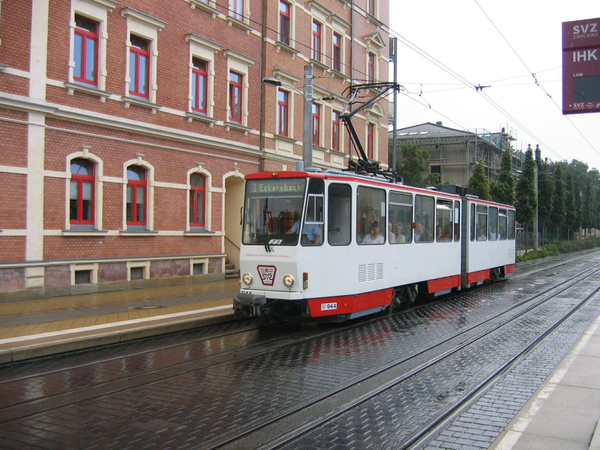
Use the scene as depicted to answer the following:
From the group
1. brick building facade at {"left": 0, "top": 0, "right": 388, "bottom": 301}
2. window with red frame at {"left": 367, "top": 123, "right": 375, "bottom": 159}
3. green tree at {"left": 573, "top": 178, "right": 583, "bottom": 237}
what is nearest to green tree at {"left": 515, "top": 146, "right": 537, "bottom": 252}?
window with red frame at {"left": 367, "top": 123, "right": 375, "bottom": 159}

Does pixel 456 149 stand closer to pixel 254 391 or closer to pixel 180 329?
pixel 180 329

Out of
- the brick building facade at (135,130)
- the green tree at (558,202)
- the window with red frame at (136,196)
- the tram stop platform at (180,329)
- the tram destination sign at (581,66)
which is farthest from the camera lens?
the green tree at (558,202)

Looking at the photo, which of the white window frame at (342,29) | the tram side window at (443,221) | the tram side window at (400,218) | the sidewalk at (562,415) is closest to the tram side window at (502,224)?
the tram side window at (443,221)

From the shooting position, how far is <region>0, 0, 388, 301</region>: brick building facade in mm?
13562

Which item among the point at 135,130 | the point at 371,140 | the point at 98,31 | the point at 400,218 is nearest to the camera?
the point at 400,218

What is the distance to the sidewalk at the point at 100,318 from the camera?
8.85 m

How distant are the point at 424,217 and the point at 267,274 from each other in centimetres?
573

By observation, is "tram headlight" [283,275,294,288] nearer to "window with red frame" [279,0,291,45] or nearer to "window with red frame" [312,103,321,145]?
"window with red frame" [279,0,291,45]

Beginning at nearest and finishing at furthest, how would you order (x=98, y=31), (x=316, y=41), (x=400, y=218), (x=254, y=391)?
1. (x=254, y=391)
2. (x=400, y=218)
3. (x=98, y=31)
4. (x=316, y=41)

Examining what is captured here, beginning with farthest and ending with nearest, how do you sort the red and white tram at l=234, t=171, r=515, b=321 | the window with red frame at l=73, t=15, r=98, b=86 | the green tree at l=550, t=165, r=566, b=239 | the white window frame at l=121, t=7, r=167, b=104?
the green tree at l=550, t=165, r=566, b=239, the white window frame at l=121, t=7, r=167, b=104, the window with red frame at l=73, t=15, r=98, b=86, the red and white tram at l=234, t=171, r=515, b=321

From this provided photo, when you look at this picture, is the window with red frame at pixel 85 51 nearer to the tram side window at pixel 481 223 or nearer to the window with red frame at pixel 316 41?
the window with red frame at pixel 316 41

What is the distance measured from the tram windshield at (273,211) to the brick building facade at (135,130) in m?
5.99

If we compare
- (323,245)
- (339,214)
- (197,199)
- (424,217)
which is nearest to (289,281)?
(323,245)

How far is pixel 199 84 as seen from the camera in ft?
62.7
